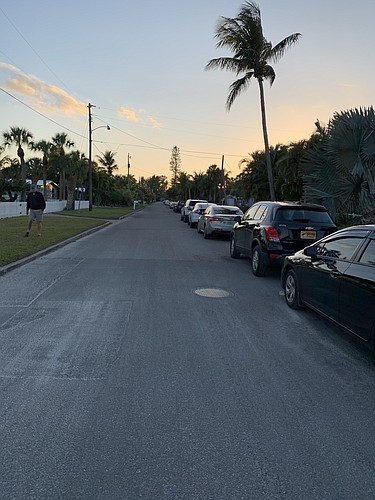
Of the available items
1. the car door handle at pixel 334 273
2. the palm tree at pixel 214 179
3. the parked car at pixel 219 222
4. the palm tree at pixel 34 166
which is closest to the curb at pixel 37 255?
the parked car at pixel 219 222

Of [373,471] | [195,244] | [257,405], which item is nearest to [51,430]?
[257,405]

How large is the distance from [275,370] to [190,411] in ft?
4.12

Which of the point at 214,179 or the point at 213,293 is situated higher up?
the point at 214,179

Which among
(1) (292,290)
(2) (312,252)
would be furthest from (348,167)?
(2) (312,252)

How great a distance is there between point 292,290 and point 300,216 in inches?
111

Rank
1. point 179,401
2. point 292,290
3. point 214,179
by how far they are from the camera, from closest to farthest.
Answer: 1. point 179,401
2. point 292,290
3. point 214,179

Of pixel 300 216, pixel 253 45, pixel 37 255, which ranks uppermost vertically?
pixel 253 45

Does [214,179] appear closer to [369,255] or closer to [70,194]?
[70,194]

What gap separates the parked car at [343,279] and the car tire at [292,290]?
0.02 metres

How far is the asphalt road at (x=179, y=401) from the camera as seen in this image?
110 inches

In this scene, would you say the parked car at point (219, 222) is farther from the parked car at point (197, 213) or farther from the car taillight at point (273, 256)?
the car taillight at point (273, 256)

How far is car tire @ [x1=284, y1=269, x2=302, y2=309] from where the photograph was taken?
679cm

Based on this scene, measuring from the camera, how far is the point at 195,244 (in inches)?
650

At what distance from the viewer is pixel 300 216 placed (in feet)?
30.9
